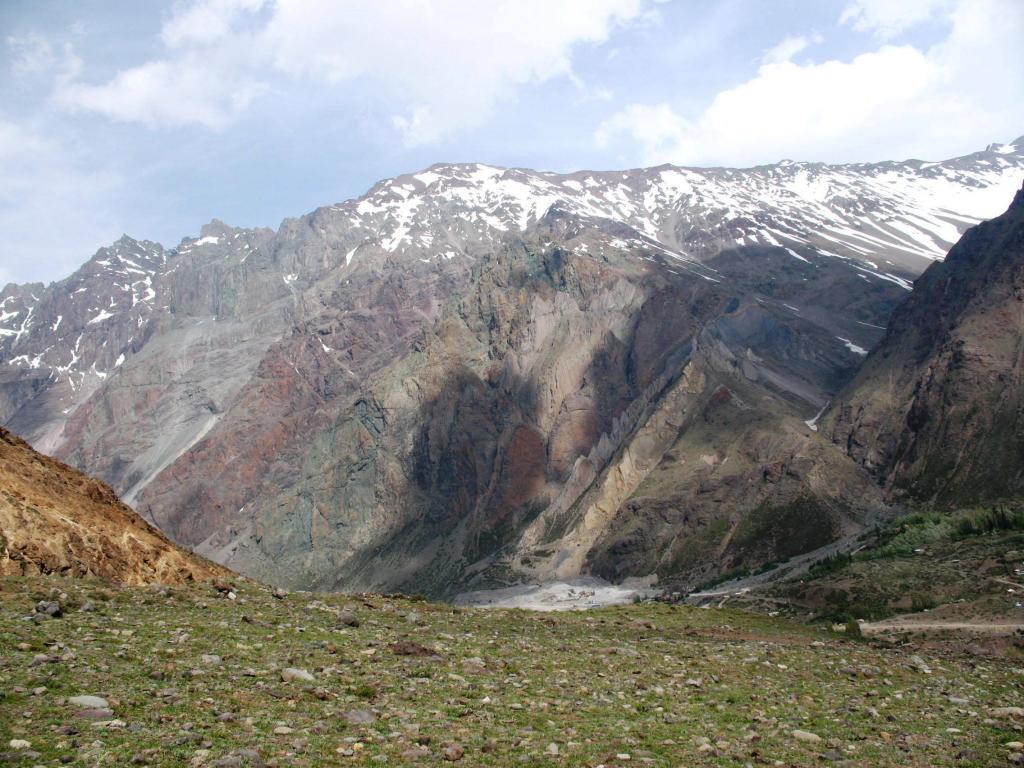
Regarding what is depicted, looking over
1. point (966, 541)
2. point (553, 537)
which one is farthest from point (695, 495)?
point (966, 541)

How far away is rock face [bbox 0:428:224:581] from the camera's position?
2423 cm

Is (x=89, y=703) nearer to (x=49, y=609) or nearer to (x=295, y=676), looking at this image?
(x=295, y=676)

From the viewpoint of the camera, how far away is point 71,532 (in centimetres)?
2548

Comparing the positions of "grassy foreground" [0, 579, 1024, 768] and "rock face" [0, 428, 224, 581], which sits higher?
"rock face" [0, 428, 224, 581]

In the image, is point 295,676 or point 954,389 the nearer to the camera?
point 295,676

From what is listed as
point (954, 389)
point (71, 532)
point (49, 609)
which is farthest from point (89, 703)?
point (954, 389)

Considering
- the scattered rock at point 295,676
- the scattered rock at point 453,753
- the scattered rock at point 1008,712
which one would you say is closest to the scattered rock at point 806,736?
the scattered rock at point 1008,712

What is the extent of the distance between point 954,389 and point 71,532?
143943mm

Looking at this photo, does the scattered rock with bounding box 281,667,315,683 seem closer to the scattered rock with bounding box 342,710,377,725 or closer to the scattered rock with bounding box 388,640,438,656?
the scattered rock with bounding box 342,710,377,725

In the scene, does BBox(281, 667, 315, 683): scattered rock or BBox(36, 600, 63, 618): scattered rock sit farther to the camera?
BBox(36, 600, 63, 618): scattered rock

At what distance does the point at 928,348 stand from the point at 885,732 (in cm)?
17182

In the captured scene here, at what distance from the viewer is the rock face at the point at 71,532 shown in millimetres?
24234

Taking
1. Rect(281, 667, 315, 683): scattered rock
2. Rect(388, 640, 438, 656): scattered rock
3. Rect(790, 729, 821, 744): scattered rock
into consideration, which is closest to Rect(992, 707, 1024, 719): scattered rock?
Rect(790, 729, 821, 744): scattered rock

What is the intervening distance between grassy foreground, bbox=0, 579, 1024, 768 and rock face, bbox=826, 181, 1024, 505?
4207 inches
